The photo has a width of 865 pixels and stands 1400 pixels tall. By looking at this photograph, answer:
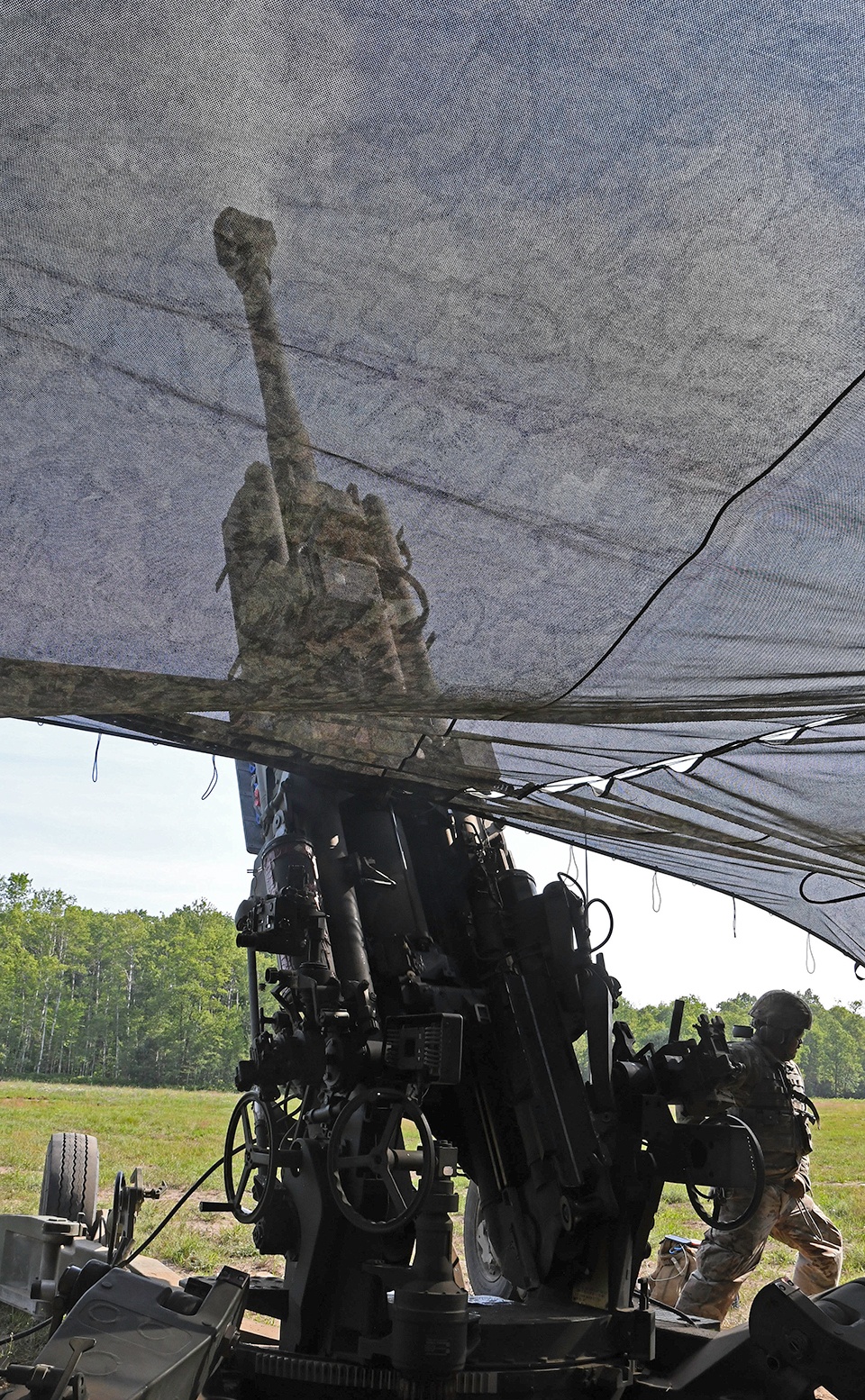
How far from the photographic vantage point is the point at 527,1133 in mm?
5090

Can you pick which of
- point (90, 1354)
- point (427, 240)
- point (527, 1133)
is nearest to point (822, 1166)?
point (527, 1133)

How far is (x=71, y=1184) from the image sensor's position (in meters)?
6.68

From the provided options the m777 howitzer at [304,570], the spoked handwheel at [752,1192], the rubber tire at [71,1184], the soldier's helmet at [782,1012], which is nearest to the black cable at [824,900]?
the soldier's helmet at [782,1012]

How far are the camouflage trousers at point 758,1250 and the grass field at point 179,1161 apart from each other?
2.50 m

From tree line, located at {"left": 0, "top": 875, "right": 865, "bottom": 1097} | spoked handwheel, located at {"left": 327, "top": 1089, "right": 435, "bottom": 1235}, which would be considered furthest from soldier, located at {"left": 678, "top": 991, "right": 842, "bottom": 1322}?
tree line, located at {"left": 0, "top": 875, "right": 865, "bottom": 1097}

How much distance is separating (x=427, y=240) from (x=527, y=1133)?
4.17 meters

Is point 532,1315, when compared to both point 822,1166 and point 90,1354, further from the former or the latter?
point 822,1166

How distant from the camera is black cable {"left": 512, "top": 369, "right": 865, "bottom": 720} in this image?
234 centimetres

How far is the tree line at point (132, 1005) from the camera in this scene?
4012 cm

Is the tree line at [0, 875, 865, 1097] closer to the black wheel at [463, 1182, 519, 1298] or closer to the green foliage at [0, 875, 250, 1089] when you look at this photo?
the green foliage at [0, 875, 250, 1089]

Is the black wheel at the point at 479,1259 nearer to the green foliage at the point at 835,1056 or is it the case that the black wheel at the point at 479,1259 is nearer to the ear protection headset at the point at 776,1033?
the ear protection headset at the point at 776,1033

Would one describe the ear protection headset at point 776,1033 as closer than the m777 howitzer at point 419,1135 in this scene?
No

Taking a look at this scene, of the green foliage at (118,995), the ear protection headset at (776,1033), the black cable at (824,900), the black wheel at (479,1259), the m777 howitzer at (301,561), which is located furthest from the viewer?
the green foliage at (118,995)

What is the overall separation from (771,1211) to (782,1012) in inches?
45.9
